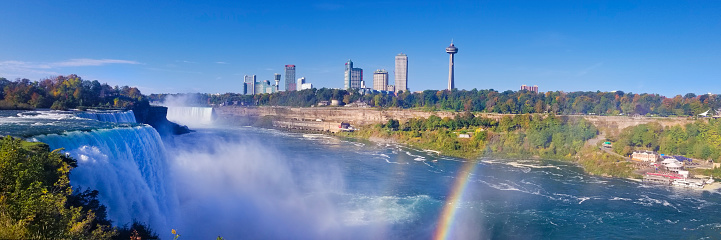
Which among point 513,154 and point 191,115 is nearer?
point 513,154

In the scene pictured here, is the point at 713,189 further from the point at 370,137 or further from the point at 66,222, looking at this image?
the point at 370,137

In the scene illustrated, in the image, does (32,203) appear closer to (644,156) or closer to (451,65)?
(644,156)

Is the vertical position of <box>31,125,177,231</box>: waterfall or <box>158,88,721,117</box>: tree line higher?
<box>158,88,721,117</box>: tree line

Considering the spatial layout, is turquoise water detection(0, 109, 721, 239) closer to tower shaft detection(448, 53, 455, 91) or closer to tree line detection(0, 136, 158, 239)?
tree line detection(0, 136, 158, 239)

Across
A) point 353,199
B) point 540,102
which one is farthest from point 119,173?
point 540,102

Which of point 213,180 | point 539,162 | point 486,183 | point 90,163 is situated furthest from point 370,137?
point 90,163

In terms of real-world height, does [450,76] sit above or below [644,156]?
above

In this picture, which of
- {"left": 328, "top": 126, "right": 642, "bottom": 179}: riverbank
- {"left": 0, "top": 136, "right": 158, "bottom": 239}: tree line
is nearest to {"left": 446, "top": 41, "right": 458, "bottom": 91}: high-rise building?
{"left": 328, "top": 126, "right": 642, "bottom": 179}: riverbank
